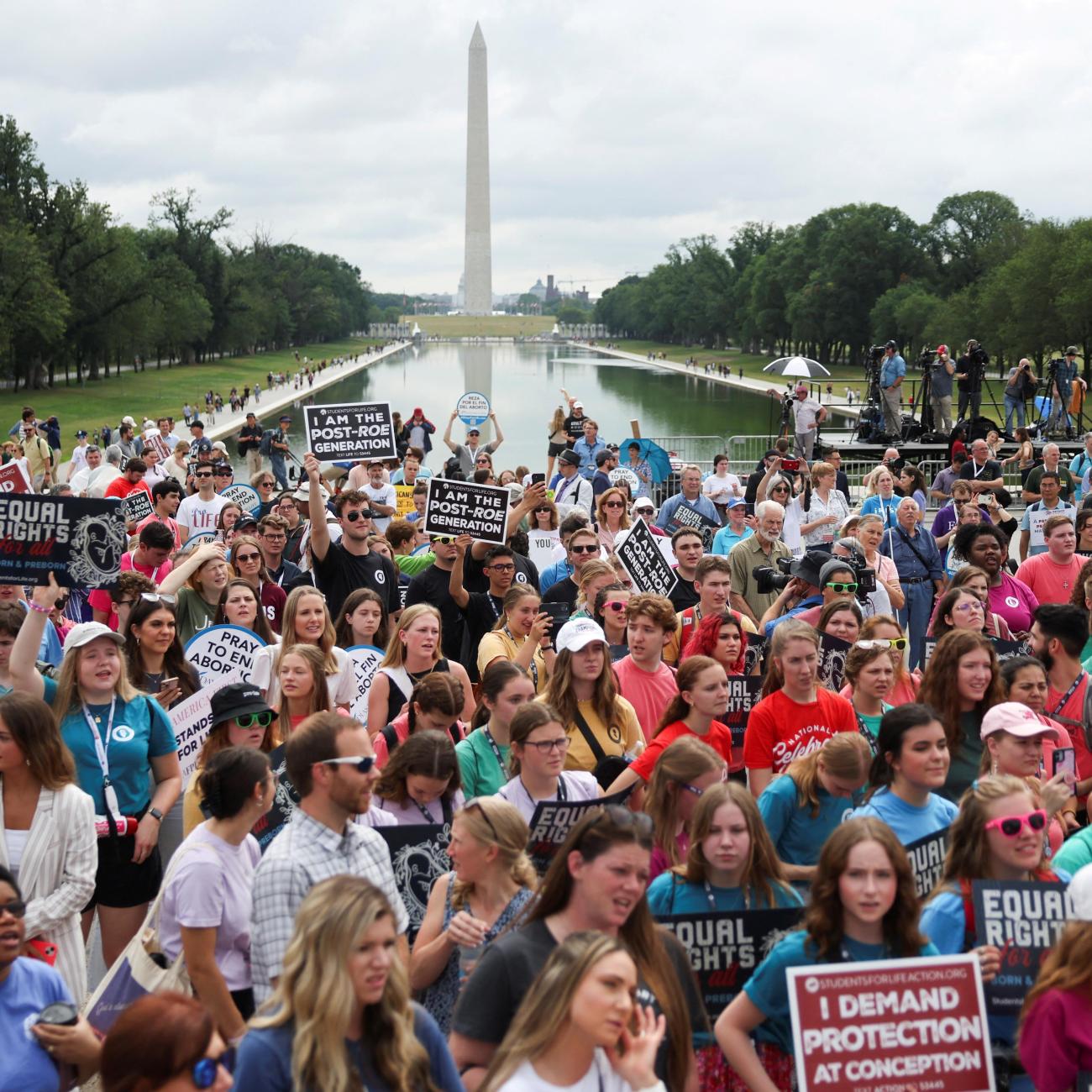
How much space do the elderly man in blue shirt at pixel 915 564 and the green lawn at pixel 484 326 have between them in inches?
5676

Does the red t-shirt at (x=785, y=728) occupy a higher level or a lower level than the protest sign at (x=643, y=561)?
lower

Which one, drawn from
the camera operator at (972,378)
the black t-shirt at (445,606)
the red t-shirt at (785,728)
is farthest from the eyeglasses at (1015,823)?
the camera operator at (972,378)

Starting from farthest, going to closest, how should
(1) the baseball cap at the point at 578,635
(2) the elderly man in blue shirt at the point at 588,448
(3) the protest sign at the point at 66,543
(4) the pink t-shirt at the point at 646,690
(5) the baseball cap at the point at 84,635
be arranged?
(2) the elderly man in blue shirt at the point at 588,448 → (3) the protest sign at the point at 66,543 → (4) the pink t-shirt at the point at 646,690 → (1) the baseball cap at the point at 578,635 → (5) the baseball cap at the point at 84,635

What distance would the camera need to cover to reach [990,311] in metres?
68.2

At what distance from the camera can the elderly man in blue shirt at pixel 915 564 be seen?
1166 centimetres

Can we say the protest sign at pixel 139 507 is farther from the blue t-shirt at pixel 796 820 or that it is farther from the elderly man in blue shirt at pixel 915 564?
the blue t-shirt at pixel 796 820

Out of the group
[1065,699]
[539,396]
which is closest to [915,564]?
[1065,699]

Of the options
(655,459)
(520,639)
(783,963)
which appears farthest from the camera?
(655,459)

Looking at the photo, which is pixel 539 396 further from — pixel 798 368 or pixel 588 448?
pixel 588 448

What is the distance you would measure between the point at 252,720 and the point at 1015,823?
309 centimetres

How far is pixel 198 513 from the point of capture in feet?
43.4

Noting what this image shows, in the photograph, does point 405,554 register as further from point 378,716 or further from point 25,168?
point 25,168

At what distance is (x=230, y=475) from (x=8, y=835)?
35.6 feet

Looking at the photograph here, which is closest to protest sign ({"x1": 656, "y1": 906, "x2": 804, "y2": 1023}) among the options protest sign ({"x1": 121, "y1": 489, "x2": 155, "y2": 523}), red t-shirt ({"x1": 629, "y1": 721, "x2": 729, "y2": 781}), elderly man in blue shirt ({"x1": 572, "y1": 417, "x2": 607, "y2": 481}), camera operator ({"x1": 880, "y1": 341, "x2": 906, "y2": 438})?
red t-shirt ({"x1": 629, "y1": 721, "x2": 729, "y2": 781})
